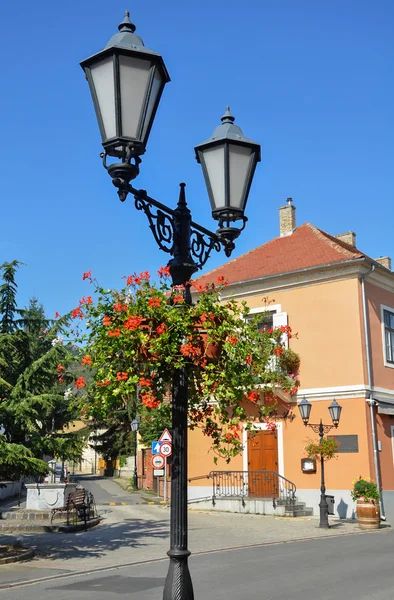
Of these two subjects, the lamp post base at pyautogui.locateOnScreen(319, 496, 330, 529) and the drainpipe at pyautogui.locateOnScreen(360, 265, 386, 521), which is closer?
the lamp post base at pyautogui.locateOnScreen(319, 496, 330, 529)

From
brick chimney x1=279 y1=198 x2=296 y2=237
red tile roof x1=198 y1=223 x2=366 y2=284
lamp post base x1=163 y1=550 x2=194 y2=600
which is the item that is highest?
brick chimney x1=279 y1=198 x2=296 y2=237

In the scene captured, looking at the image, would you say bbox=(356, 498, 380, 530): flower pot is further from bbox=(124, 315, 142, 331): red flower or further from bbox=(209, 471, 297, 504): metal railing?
bbox=(124, 315, 142, 331): red flower

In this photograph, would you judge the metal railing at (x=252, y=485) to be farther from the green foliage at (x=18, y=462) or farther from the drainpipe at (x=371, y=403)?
the green foliage at (x=18, y=462)

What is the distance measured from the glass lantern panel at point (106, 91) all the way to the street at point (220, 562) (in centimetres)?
658

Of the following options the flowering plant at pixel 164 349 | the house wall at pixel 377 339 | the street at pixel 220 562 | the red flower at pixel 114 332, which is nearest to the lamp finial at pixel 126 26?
the flowering plant at pixel 164 349

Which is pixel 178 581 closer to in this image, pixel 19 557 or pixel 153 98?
pixel 153 98

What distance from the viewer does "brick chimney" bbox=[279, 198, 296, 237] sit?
2656 centimetres

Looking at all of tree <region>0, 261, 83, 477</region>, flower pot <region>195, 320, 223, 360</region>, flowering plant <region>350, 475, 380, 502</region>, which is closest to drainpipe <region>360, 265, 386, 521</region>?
flowering plant <region>350, 475, 380, 502</region>

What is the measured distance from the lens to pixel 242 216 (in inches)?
215

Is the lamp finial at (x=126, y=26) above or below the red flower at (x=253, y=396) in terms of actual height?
above

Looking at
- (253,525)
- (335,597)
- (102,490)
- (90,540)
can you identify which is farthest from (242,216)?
(102,490)

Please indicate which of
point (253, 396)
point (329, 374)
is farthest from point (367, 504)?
point (253, 396)

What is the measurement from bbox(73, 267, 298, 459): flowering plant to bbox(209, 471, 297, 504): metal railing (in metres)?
16.5

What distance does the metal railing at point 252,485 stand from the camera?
69.2 ft
